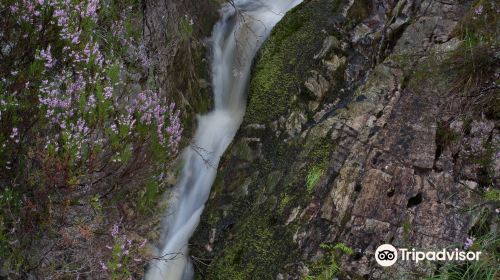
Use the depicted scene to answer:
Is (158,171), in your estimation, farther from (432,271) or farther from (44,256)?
(432,271)

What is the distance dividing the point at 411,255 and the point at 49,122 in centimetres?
291

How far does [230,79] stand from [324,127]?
194cm

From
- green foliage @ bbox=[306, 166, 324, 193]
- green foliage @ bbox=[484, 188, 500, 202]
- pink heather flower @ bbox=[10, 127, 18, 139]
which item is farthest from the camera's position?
green foliage @ bbox=[306, 166, 324, 193]

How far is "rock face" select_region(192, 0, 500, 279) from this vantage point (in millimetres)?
3947

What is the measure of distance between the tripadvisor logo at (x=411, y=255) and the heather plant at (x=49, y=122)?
85.2 inches

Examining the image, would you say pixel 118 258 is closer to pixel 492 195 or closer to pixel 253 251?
pixel 253 251

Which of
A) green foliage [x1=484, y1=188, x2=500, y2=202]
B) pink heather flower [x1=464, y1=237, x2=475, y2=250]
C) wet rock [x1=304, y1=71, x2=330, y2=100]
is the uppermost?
wet rock [x1=304, y1=71, x2=330, y2=100]

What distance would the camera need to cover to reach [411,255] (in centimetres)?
376

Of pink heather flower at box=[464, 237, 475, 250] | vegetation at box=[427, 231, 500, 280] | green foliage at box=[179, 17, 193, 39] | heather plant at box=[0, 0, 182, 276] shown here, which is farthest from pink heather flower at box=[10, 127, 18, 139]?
pink heather flower at box=[464, 237, 475, 250]

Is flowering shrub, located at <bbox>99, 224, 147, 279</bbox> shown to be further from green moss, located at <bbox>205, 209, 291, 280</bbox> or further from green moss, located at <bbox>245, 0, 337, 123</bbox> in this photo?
green moss, located at <bbox>245, 0, 337, 123</bbox>

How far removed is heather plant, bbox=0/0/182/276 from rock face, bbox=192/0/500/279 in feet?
4.75

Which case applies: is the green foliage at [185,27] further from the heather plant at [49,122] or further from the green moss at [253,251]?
the green moss at [253,251]

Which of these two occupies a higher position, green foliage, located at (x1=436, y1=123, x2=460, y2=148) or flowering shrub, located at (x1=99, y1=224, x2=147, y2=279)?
green foliage, located at (x1=436, y1=123, x2=460, y2=148)

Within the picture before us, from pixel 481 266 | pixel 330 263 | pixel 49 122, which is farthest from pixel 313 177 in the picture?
pixel 49 122
